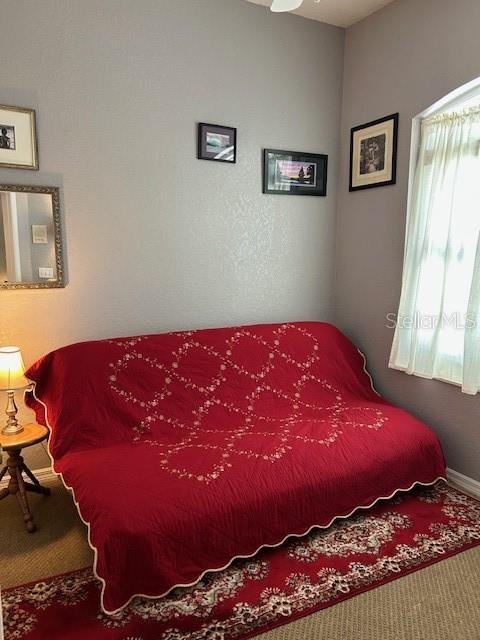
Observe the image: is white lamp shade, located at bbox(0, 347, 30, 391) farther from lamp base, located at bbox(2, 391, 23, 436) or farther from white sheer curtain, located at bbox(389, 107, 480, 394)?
white sheer curtain, located at bbox(389, 107, 480, 394)

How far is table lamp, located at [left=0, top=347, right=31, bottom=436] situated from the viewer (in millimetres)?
2291

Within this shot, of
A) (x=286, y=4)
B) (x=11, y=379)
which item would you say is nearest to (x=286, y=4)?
(x=286, y=4)

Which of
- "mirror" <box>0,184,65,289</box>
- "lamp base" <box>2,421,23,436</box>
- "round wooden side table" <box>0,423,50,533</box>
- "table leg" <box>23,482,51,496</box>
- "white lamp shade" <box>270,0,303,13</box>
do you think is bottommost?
"table leg" <box>23,482,51,496</box>

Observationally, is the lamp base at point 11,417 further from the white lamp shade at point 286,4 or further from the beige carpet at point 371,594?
the white lamp shade at point 286,4

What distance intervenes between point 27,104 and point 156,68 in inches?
30.1

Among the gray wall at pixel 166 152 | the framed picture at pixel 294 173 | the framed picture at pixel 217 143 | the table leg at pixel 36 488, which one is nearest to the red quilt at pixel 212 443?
the gray wall at pixel 166 152

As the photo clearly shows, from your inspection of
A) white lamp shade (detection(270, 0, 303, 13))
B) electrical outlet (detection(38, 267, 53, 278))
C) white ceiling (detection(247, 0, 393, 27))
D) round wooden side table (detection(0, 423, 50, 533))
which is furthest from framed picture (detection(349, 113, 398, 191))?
round wooden side table (detection(0, 423, 50, 533))

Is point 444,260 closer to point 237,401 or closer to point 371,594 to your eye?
point 237,401

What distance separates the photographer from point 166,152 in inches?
111

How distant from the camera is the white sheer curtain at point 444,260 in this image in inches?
99.0

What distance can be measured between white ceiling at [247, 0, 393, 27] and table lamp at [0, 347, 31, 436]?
2555 millimetres

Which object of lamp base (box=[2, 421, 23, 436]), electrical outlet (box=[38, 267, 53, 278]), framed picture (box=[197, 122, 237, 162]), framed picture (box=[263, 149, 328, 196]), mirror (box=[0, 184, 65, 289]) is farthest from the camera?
framed picture (box=[263, 149, 328, 196])

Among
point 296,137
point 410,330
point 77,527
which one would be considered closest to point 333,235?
point 296,137

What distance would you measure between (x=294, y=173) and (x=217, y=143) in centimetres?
61
